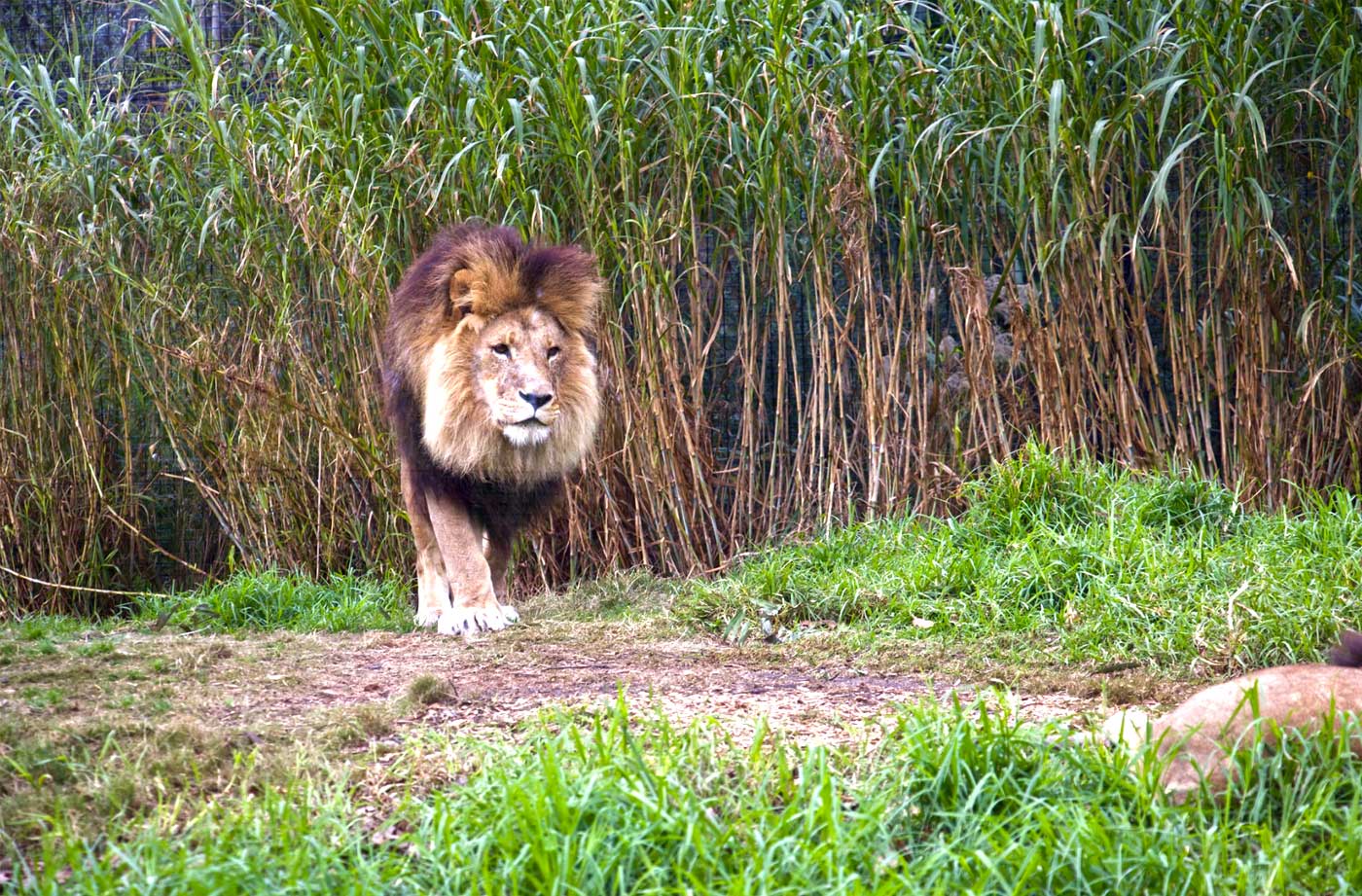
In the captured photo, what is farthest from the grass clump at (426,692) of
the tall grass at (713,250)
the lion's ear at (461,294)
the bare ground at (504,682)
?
the tall grass at (713,250)

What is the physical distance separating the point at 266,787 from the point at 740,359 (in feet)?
13.0

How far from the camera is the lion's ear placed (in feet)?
16.3

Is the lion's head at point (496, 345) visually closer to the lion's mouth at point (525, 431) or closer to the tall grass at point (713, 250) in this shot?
the lion's mouth at point (525, 431)

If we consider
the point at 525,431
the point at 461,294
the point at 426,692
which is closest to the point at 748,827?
the point at 426,692

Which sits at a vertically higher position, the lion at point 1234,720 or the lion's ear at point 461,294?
the lion's ear at point 461,294

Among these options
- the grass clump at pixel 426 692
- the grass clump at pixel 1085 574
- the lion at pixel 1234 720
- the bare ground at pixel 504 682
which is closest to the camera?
the lion at pixel 1234 720

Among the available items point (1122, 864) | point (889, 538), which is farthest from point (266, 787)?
point (889, 538)

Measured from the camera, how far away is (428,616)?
5246 mm

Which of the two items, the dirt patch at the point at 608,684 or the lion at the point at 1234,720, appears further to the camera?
the dirt patch at the point at 608,684

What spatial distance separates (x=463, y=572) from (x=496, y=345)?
851 millimetres

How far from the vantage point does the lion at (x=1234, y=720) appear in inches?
96.7

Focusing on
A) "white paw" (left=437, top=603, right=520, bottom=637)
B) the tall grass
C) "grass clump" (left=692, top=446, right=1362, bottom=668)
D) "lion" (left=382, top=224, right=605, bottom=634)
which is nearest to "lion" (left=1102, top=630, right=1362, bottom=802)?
"grass clump" (left=692, top=446, right=1362, bottom=668)

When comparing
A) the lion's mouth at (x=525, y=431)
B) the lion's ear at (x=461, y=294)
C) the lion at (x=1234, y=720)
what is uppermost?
the lion's ear at (x=461, y=294)

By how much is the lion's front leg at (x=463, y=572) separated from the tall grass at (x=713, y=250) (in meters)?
1.01
